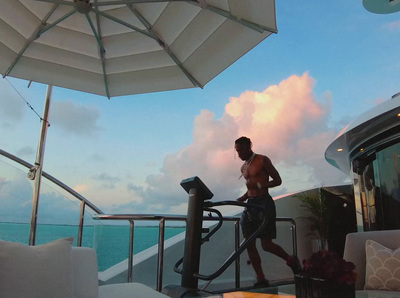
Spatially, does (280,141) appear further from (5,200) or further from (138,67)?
(5,200)

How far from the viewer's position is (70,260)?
1.95m

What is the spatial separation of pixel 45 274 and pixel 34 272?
2.1 inches

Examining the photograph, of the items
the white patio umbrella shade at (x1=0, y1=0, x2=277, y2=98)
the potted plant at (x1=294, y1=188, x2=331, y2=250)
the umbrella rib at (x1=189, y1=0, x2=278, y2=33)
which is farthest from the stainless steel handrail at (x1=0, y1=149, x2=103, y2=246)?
the potted plant at (x1=294, y1=188, x2=331, y2=250)

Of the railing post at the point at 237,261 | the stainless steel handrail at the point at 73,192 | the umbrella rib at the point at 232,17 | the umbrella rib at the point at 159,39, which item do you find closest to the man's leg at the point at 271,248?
the railing post at the point at 237,261

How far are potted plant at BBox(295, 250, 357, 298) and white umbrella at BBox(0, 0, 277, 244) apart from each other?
194 centimetres

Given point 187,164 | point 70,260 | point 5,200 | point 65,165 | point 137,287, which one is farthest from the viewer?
point 187,164

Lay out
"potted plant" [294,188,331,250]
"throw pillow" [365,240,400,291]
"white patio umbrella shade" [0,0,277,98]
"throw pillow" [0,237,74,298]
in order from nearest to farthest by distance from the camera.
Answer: "throw pillow" [0,237,74,298]
"throw pillow" [365,240,400,291]
"white patio umbrella shade" [0,0,277,98]
"potted plant" [294,188,331,250]

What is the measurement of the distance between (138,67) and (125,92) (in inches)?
14.3

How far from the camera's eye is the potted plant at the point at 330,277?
150cm

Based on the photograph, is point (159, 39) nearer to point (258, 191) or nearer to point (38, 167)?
point (38, 167)

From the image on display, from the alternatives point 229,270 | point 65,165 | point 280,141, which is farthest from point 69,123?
point 229,270

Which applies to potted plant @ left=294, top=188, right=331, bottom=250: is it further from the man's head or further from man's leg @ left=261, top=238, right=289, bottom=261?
the man's head

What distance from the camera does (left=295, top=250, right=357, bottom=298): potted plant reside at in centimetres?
150

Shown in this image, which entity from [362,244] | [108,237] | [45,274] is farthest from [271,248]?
[45,274]
